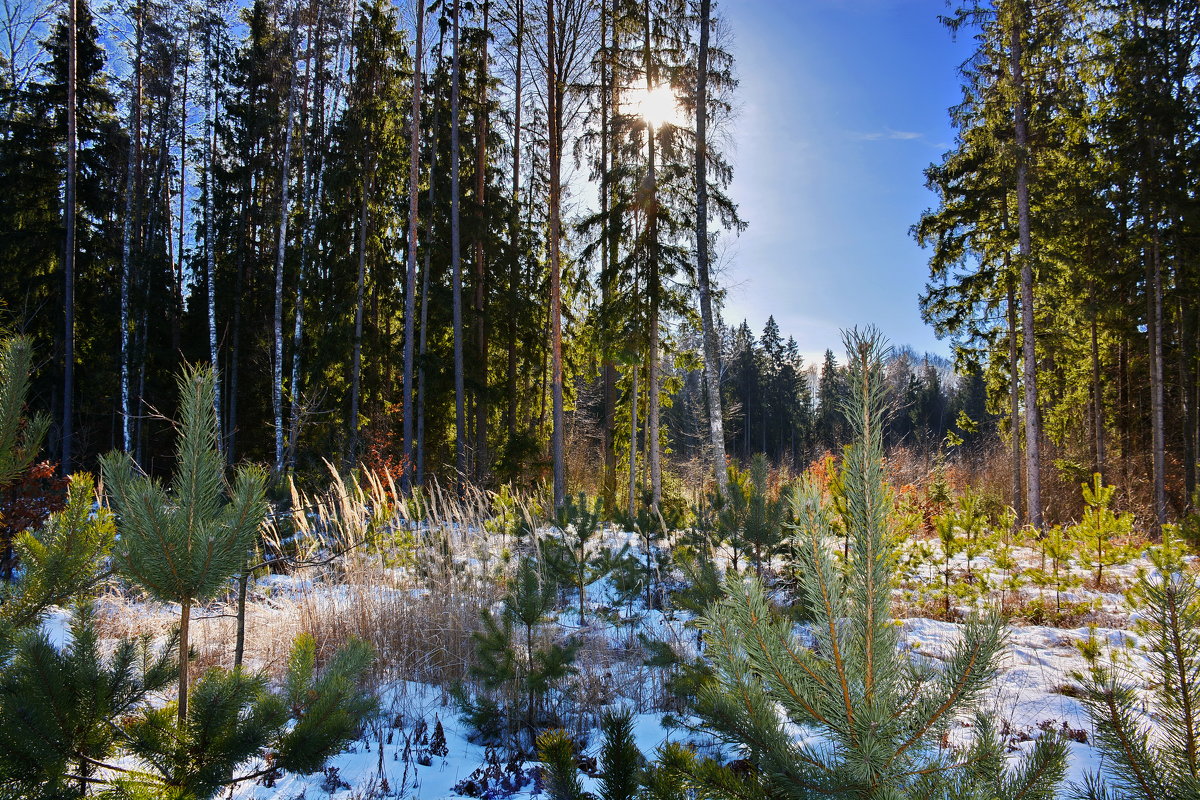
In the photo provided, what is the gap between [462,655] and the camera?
3926 millimetres

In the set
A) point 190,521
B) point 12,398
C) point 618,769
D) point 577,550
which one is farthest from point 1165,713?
point 577,550

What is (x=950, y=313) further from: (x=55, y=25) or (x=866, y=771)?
(x=55, y=25)

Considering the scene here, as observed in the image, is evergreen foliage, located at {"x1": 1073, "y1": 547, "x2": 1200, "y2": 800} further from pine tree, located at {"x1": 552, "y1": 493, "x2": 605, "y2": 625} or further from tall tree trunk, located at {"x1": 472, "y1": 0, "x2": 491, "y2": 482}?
tall tree trunk, located at {"x1": 472, "y1": 0, "x2": 491, "y2": 482}

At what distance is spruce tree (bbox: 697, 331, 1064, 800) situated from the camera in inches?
35.5

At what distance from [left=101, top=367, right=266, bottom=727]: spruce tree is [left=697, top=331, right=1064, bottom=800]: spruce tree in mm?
1294

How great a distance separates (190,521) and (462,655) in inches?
113

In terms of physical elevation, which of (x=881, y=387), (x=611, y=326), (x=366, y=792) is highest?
(x=611, y=326)

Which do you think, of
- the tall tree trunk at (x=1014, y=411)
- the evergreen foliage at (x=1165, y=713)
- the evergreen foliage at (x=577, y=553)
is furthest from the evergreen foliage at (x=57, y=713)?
the tall tree trunk at (x=1014, y=411)

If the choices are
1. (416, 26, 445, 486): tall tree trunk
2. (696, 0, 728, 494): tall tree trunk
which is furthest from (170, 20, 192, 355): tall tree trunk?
(696, 0, 728, 494): tall tree trunk

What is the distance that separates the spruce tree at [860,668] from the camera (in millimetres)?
902

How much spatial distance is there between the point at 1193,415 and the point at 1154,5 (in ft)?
27.5

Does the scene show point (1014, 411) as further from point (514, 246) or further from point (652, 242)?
point (514, 246)

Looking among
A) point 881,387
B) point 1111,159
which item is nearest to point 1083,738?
point 881,387

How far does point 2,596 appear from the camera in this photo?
5.62 ft
